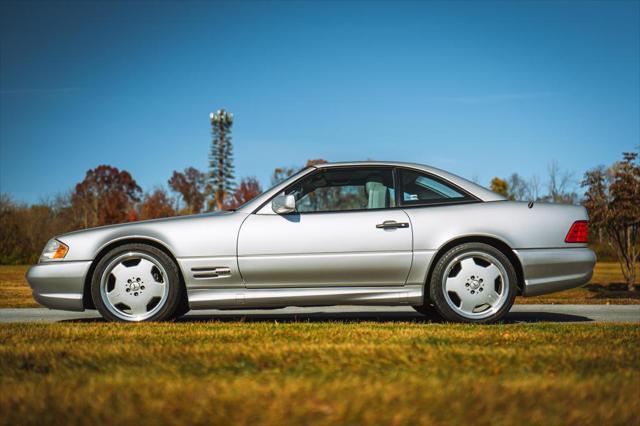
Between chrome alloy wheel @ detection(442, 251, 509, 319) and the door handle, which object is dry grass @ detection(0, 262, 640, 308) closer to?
chrome alloy wheel @ detection(442, 251, 509, 319)

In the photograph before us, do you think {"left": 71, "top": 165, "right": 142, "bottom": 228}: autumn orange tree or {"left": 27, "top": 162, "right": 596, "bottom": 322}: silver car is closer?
{"left": 27, "top": 162, "right": 596, "bottom": 322}: silver car

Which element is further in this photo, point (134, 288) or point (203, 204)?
point (203, 204)

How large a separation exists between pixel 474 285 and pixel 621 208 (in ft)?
82.2

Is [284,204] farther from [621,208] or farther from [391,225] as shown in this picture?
[621,208]

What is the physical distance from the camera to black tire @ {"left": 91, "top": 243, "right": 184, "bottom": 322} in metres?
5.56

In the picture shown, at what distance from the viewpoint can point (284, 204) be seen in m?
5.46

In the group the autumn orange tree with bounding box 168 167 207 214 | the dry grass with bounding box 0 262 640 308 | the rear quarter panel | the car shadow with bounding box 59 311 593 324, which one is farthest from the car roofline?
the autumn orange tree with bounding box 168 167 207 214

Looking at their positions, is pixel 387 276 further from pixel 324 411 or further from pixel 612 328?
pixel 324 411

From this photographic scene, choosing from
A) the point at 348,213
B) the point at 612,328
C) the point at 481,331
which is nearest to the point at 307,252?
the point at 348,213

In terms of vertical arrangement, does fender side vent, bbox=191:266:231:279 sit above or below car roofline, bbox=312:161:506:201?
below

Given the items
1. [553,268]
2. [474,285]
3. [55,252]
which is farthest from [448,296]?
[55,252]

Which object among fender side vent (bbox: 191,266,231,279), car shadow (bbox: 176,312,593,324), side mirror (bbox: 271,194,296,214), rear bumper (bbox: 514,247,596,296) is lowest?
car shadow (bbox: 176,312,593,324)

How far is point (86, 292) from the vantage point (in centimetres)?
569

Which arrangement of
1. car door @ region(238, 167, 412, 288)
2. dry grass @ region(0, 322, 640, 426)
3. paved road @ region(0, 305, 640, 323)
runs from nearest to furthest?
dry grass @ region(0, 322, 640, 426)
car door @ region(238, 167, 412, 288)
paved road @ region(0, 305, 640, 323)
